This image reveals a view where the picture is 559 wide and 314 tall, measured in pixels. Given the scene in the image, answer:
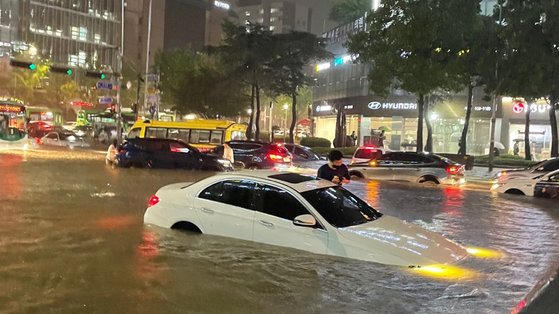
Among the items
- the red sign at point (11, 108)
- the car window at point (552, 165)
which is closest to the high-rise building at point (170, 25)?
the red sign at point (11, 108)

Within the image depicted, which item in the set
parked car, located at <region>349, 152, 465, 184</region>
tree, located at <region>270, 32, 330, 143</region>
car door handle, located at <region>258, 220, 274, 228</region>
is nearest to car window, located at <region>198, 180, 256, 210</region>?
car door handle, located at <region>258, 220, 274, 228</region>

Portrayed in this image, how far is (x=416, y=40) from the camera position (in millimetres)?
28375

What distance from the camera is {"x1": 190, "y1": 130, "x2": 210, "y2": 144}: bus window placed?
1191 inches

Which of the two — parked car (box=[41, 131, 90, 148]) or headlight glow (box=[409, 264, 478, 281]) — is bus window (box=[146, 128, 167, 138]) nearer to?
parked car (box=[41, 131, 90, 148])

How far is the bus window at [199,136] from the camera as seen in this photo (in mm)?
30250

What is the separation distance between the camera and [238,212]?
8.41 metres

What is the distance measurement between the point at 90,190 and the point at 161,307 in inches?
433

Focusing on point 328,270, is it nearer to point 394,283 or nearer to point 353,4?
point 394,283

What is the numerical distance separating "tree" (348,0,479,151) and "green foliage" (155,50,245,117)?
17082 millimetres

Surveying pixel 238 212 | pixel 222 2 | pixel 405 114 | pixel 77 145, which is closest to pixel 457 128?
pixel 405 114

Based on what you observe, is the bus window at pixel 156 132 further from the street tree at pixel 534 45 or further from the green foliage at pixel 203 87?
the street tree at pixel 534 45

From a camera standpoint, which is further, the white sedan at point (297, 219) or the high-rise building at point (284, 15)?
the high-rise building at point (284, 15)

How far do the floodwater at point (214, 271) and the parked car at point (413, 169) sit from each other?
299 inches

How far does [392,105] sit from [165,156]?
96.8 feet
